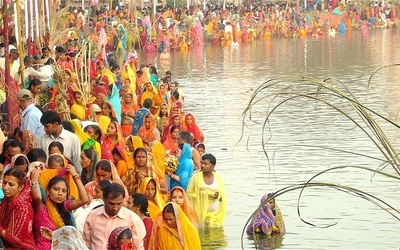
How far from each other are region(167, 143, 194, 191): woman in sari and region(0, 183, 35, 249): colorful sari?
3.80 m

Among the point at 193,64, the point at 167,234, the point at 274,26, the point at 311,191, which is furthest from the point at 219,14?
the point at 167,234

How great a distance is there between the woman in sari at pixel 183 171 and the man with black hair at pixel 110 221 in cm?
369

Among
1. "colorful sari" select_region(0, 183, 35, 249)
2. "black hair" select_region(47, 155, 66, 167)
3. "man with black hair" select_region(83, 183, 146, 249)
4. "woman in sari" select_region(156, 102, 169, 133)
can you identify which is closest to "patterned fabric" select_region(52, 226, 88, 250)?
"man with black hair" select_region(83, 183, 146, 249)

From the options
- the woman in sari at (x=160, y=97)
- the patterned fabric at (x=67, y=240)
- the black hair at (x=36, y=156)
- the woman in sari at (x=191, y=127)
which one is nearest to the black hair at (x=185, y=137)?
the woman in sari at (x=191, y=127)

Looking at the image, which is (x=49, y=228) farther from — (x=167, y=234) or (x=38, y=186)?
(x=167, y=234)

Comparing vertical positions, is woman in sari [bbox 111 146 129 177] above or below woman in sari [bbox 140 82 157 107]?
above

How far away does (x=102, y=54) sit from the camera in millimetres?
22500

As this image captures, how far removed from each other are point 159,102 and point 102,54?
6.76 metres

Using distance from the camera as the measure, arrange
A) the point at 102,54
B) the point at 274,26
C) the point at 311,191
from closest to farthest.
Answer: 1. the point at 311,191
2. the point at 102,54
3. the point at 274,26

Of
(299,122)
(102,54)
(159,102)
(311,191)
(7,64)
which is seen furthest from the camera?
(102,54)

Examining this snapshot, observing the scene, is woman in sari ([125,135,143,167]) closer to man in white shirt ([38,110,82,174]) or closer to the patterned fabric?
man in white shirt ([38,110,82,174])

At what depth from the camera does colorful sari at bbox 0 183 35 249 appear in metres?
6.98

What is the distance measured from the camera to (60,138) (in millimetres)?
9414

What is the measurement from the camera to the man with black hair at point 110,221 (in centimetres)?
693
